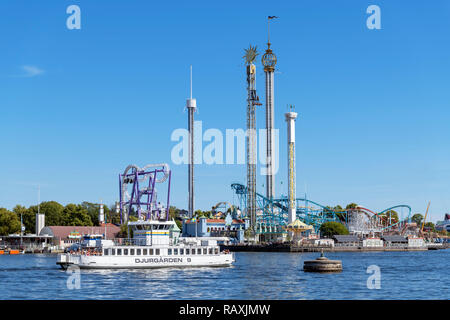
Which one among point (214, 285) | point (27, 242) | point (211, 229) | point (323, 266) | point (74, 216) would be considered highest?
point (74, 216)

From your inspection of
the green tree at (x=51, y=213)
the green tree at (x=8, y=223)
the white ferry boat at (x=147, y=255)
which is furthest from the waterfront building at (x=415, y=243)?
the green tree at (x=8, y=223)

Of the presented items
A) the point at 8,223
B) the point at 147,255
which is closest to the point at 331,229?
the point at 8,223

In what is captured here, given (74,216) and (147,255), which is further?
(74,216)

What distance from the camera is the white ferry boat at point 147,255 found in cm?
7081

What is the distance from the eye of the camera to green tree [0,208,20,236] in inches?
6457

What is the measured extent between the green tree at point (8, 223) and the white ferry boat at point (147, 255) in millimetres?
98260

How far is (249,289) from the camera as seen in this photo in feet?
165

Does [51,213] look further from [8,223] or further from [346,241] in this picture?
[346,241]

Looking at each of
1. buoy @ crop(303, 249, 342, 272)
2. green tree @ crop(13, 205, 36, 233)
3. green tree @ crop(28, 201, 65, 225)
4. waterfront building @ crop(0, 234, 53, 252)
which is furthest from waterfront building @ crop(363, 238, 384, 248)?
buoy @ crop(303, 249, 342, 272)

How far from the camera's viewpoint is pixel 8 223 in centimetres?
16512

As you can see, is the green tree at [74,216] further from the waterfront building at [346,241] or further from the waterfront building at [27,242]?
the waterfront building at [346,241]

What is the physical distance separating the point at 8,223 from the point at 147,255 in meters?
107
